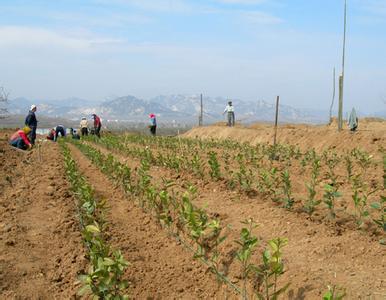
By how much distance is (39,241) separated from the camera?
17.3 ft

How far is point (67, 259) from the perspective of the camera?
179 inches

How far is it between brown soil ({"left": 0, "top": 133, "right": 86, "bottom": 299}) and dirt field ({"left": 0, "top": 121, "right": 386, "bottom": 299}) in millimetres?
10

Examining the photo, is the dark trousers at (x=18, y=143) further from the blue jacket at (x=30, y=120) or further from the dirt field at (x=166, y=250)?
the dirt field at (x=166, y=250)

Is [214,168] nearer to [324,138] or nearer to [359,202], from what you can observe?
A: [359,202]

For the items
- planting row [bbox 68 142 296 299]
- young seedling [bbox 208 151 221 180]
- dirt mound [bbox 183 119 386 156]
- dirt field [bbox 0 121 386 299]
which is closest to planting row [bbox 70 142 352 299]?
planting row [bbox 68 142 296 299]

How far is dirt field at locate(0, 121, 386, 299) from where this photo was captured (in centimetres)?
384

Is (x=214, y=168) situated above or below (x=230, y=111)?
below

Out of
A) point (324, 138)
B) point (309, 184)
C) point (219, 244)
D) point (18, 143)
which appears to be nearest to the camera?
point (219, 244)

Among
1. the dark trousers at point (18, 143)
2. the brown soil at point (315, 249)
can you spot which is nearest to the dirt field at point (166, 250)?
the brown soil at point (315, 249)

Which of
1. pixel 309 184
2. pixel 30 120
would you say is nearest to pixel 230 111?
pixel 30 120

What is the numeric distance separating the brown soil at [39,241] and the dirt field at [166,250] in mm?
10

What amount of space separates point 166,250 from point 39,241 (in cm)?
157

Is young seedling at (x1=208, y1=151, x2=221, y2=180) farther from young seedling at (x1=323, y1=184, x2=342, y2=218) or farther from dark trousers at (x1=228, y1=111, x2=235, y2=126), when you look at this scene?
dark trousers at (x1=228, y1=111, x2=235, y2=126)

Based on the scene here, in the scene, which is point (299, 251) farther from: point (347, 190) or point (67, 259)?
point (347, 190)
